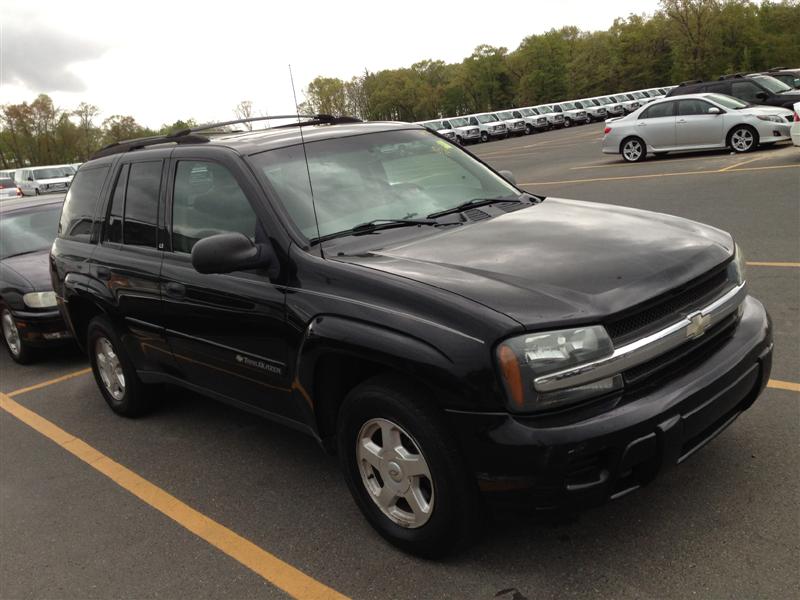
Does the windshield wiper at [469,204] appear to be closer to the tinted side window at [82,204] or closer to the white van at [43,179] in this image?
the tinted side window at [82,204]

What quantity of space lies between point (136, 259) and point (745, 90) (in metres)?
18.6

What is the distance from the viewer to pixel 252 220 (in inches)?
146

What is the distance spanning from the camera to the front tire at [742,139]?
1631 centimetres

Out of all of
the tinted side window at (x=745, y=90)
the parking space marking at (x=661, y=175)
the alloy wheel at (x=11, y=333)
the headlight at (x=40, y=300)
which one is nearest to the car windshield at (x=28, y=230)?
the alloy wheel at (x=11, y=333)

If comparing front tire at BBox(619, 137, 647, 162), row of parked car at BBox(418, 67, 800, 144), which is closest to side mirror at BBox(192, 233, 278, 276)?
front tire at BBox(619, 137, 647, 162)

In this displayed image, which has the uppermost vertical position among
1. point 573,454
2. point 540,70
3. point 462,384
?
point 540,70

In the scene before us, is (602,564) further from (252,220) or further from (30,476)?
(30,476)

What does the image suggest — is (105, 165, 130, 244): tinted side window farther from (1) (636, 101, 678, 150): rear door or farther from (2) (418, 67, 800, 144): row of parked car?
(2) (418, 67, 800, 144): row of parked car

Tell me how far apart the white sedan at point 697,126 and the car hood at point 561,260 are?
14454 mm

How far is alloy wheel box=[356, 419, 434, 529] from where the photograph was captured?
2979 mm

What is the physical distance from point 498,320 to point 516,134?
46.9 metres

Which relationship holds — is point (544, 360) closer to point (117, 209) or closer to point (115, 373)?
point (117, 209)

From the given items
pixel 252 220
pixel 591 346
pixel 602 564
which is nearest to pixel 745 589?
pixel 602 564

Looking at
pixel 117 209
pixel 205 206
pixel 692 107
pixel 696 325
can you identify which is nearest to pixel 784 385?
pixel 696 325
